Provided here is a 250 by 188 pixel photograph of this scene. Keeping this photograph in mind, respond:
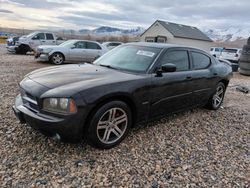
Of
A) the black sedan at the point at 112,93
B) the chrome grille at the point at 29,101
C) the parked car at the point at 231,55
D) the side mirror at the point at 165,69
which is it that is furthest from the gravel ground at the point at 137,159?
the parked car at the point at 231,55

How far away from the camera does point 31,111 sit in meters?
2.75

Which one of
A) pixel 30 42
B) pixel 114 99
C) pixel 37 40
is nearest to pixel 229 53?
pixel 37 40

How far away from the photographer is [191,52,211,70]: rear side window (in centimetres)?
435

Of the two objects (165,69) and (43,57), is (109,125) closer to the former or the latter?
(165,69)

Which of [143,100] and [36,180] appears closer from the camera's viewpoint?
[36,180]

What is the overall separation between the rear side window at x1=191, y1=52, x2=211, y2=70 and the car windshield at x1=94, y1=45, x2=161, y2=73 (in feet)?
3.43

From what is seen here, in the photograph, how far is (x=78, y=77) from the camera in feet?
9.98

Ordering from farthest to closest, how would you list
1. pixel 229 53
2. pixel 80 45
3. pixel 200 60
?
pixel 229 53, pixel 80 45, pixel 200 60

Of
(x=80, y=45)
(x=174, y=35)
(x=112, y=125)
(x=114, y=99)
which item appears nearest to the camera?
(x=114, y=99)

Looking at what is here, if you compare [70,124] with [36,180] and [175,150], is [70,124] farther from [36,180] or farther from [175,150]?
[175,150]

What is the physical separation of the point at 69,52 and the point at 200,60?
8215mm

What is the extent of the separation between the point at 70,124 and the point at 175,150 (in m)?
1.61

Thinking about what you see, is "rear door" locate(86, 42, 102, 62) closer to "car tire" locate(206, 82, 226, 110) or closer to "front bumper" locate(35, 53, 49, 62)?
"front bumper" locate(35, 53, 49, 62)

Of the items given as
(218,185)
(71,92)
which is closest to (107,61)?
(71,92)
